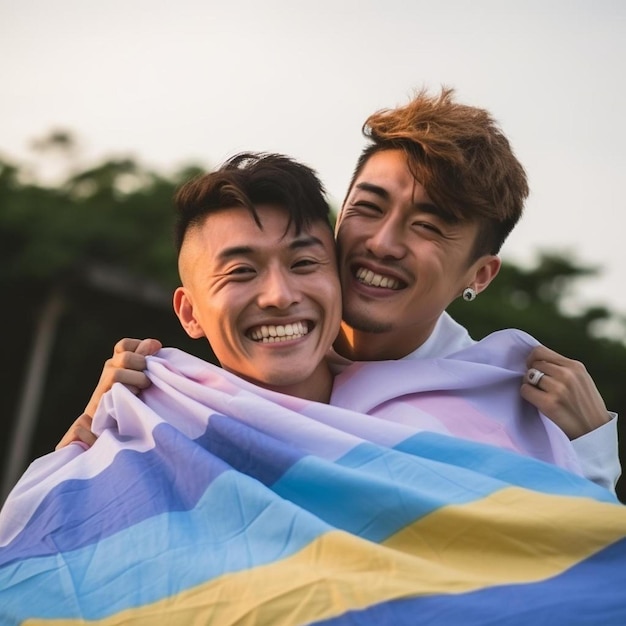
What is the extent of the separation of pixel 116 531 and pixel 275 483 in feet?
1.24

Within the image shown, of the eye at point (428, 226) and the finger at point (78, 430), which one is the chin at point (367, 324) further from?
the finger at point (78, 430)

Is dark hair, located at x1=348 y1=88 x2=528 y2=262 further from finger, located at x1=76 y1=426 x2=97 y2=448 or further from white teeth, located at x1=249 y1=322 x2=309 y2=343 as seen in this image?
finger, located at x1=76 y1=426 x2=97 y2=448

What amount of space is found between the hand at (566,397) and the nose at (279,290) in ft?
2.20

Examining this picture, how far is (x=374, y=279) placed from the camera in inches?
125

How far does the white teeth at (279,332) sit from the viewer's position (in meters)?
3.01

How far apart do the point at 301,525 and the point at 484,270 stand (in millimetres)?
1286

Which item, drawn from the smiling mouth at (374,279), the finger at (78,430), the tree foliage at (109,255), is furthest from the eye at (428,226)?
the tree foliage at (109,255)

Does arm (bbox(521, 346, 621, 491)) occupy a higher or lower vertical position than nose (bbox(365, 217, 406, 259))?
lower

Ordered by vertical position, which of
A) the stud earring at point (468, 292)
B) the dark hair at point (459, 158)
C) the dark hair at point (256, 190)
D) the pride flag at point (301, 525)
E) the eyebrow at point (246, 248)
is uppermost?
the dark hair at point (459, 158)

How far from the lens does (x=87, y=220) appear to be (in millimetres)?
11258

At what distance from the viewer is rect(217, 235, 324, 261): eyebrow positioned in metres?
3.01

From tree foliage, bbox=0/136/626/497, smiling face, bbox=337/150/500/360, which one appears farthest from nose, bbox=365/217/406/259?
tree foliage, bbox=0/136/626/497

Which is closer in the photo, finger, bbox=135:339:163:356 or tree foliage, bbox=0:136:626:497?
finger, bbox=135:339:163:356

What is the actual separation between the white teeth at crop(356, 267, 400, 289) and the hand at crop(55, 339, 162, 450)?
0.61 meters
